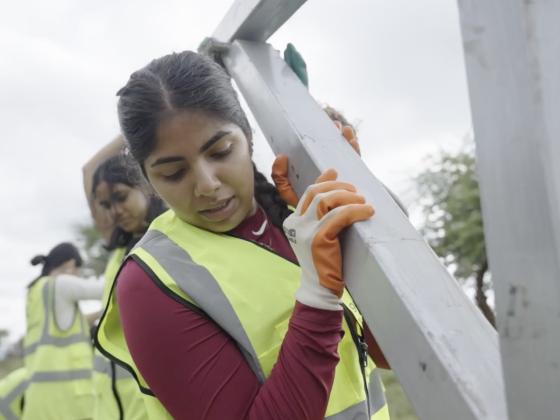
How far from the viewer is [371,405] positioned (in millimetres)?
1324

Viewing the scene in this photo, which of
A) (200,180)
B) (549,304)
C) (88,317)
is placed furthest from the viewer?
(88,317)

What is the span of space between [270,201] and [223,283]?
0.33 metres

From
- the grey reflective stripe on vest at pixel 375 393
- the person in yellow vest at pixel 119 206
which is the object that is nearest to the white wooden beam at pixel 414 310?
the grey reflective stripe on vest at pixel 375 393

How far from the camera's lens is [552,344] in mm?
556

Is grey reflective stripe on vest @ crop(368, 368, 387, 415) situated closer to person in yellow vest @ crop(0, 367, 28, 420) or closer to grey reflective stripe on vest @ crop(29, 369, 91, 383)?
grey reflective stripe on vest @ crop(29, 369, 91, 383)

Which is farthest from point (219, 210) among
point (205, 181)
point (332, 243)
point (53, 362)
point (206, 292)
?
point (53, 362)

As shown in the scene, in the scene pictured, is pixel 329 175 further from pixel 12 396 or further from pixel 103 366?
pixel 12 396

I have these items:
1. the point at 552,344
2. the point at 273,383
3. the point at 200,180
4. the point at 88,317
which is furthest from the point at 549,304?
the point at 88,317

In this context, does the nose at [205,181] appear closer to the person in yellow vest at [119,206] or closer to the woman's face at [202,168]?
the woman's face at [202,168]

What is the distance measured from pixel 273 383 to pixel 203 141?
472 millimetres

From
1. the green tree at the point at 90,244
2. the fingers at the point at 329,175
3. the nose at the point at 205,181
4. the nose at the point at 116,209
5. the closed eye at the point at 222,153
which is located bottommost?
the fingers at the point at 329,175

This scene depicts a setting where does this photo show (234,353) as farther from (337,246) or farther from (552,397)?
(552,397)

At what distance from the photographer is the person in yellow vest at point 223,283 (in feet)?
3.39

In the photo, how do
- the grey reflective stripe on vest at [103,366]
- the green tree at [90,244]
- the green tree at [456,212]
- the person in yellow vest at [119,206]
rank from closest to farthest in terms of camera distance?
the grey reflective stripe on vest at [103,366] → the person in yellow vest at [119,206] → the green tree at [456,212] → the green tree at [90,244]
